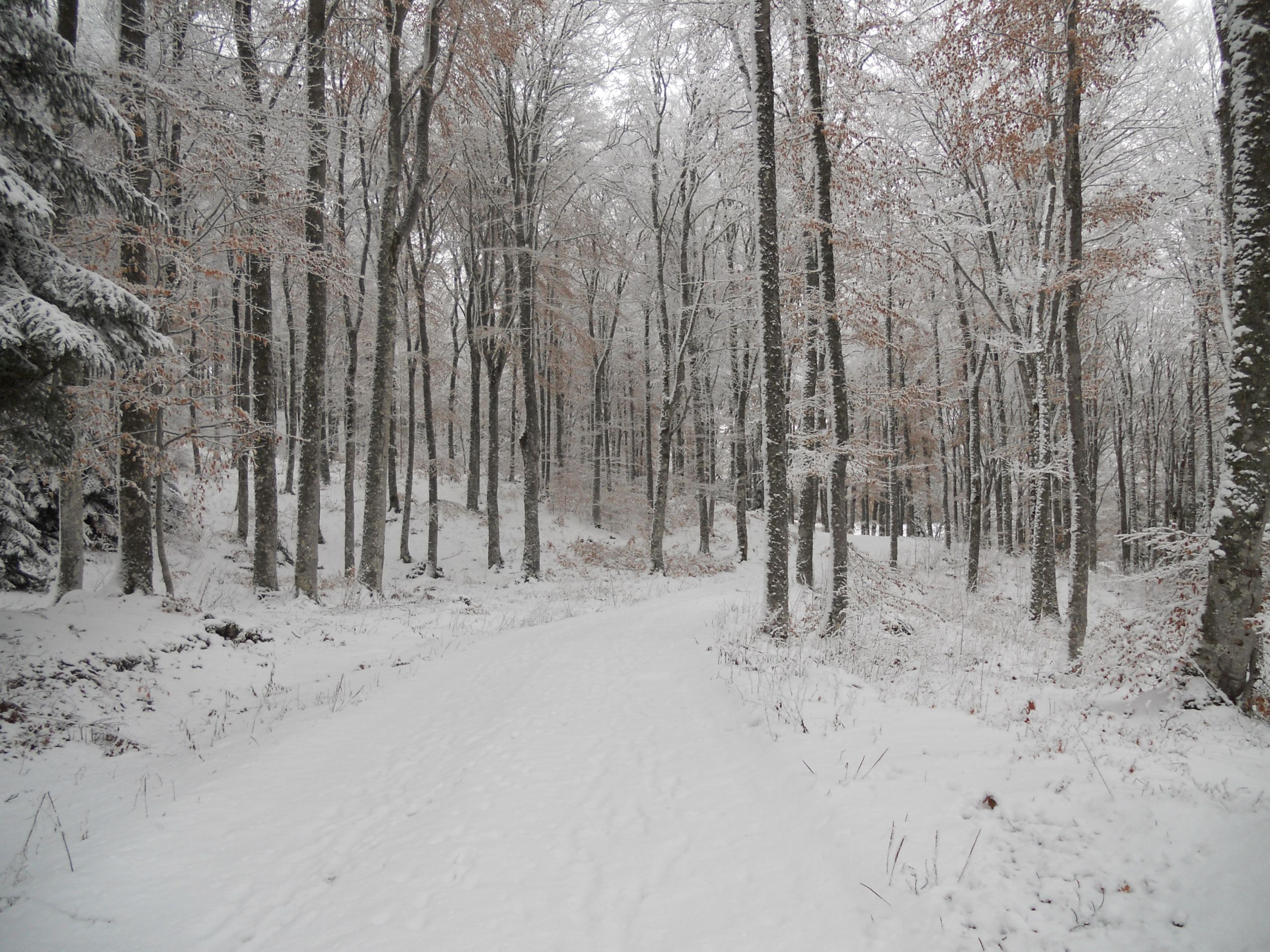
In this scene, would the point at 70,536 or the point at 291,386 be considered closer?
the point at 70,536

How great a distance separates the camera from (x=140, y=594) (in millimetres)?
8141

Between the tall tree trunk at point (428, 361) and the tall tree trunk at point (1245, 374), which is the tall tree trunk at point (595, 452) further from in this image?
the tall tree trunk at point (1245, 374)

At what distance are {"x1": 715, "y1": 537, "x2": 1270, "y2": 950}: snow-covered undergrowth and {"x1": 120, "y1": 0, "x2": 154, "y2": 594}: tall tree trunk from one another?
844 cm

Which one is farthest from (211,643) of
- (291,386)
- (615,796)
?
(291,386)

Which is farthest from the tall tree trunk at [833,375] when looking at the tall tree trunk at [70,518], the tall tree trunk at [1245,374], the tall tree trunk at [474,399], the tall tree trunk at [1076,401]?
the tall tree trunk at [474,399]

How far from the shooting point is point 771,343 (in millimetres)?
8852

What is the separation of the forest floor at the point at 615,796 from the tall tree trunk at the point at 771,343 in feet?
3.42

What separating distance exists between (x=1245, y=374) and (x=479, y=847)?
699cm

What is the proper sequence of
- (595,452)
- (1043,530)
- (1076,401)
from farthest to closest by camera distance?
(595,452)
(1043,530)
(1076,401)

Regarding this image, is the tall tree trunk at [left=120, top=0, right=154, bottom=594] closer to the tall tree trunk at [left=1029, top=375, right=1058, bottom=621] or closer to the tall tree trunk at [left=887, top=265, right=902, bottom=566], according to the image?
the tall tree trunk at [left=887, top=265, right=902, bottom=566]

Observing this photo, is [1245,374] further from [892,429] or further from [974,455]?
[892,429]

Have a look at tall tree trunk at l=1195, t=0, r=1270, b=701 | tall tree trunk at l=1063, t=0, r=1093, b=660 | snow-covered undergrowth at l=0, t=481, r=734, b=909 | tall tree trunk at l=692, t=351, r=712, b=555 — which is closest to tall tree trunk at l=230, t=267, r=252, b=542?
snow-covered undergrowth at l=0, t=481, r=734, b=909

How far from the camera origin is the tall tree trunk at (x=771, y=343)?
8688mm

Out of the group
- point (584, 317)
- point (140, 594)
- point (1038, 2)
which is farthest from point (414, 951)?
point (584, 317)
